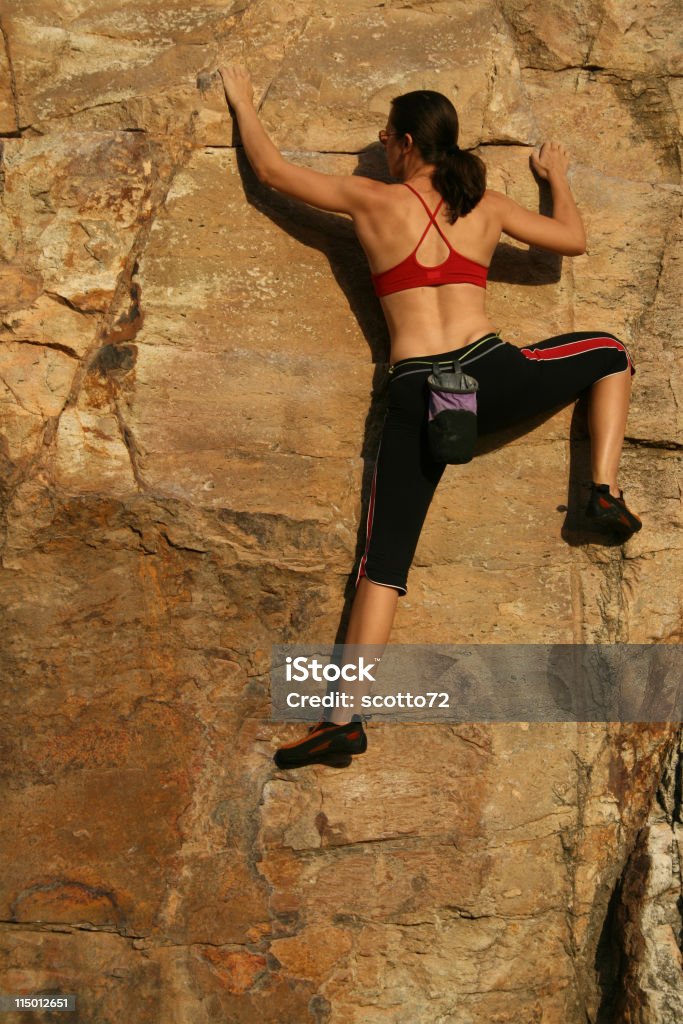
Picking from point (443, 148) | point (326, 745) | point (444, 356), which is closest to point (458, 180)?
point (443, 148)

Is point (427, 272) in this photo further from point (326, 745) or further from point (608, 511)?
point (326, 745)

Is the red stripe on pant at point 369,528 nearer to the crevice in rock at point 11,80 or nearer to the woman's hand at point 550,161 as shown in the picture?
the woman's hand at point 550,161

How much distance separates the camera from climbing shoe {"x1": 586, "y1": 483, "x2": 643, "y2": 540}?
3100 millimetres

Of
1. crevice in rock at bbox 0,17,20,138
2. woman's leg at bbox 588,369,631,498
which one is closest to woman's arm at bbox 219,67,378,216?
crevice in rock at bbox 0,17,20,138

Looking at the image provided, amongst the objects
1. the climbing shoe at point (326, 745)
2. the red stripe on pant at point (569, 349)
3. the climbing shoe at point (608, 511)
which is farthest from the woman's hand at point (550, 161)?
the climbing shoe at point (326, 745)

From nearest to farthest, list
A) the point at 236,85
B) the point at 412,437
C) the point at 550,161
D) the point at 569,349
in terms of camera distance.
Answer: the point at 412,437 → the point at 569,349 → the point at 236,85 → the point at 550,161

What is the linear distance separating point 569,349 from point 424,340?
0.43 m

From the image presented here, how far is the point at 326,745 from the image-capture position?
298 cm

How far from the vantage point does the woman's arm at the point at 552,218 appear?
318cm

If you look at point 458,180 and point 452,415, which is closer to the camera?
point 452,415

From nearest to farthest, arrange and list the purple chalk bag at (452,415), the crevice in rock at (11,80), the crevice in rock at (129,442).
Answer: the purple chalk bag at (452,415), the crevice in rock at (129,442), the crevice in rock at (11,80)

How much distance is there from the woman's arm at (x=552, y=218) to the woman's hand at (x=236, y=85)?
79cm

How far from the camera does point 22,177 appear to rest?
10.4 feet

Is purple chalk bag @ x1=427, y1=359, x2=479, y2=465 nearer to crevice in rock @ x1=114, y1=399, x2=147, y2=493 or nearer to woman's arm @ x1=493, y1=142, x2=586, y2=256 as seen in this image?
woman's arm @ x1=493, y1=142, x2=586, y2=256
